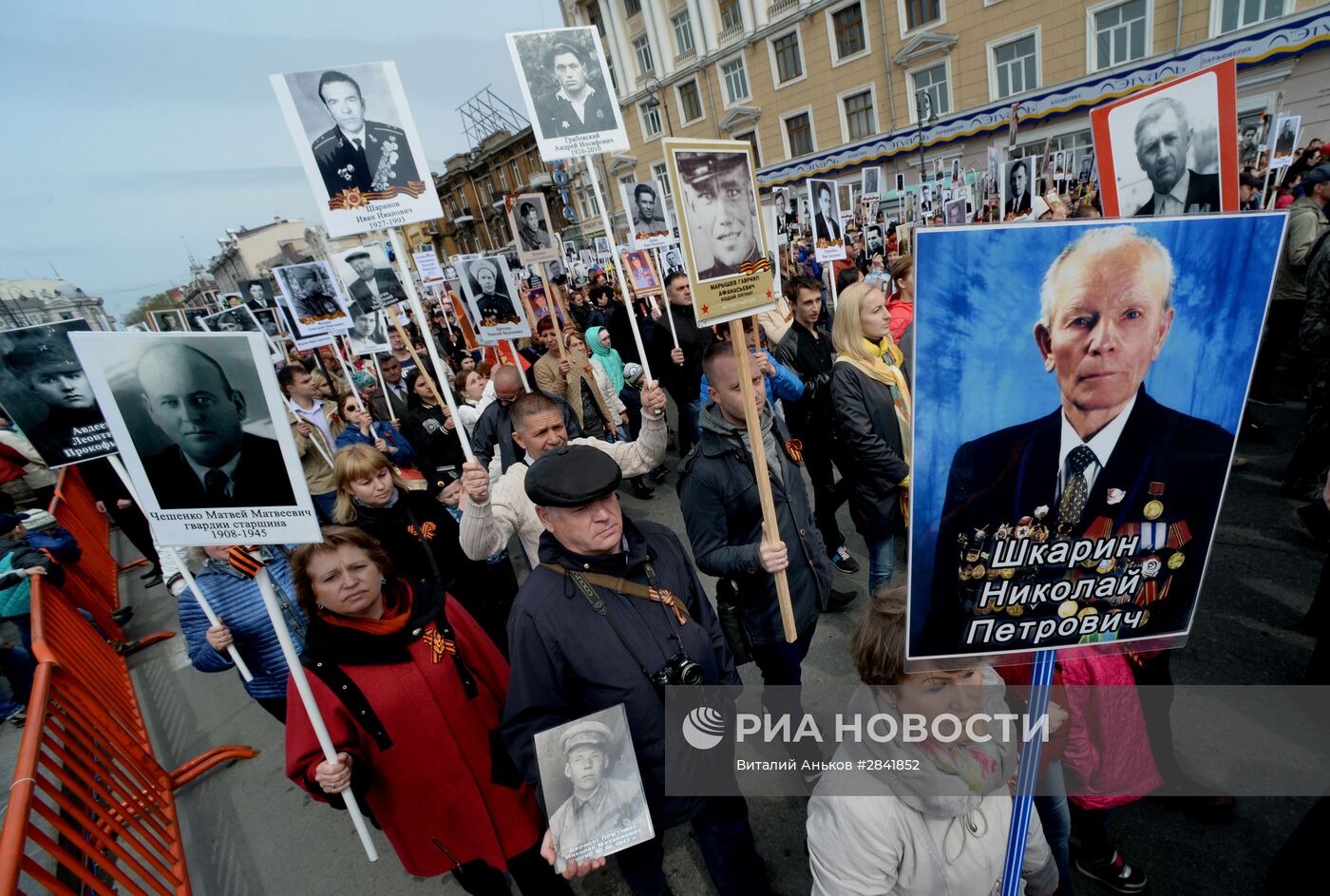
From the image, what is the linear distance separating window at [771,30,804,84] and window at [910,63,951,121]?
5.93m

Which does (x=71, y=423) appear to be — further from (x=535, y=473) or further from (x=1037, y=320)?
(x=1037, y=320)

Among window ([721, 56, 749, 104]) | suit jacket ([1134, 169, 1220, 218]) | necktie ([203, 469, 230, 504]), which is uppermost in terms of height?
window ([721, 56, 749, 104])

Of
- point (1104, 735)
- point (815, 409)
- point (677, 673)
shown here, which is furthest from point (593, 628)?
point (815, 409)

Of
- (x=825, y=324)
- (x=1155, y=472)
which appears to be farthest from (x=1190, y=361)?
(x=825, y=324)

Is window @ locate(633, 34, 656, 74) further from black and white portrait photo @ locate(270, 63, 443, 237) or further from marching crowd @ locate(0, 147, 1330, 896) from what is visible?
marching crowd @ locate(0, 147, 1330, 896)

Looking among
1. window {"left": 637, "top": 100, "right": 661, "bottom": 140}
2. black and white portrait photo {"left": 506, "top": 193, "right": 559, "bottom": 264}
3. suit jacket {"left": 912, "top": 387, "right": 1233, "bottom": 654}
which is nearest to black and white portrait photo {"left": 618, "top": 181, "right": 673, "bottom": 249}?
black and white portrait photo {"left": 506, "top": 193, "right": 559, "bottom": 264}

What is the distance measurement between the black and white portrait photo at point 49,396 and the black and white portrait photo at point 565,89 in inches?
120

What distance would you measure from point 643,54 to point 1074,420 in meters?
40.5

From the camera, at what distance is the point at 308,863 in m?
2.93

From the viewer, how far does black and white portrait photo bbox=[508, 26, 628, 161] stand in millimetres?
4004

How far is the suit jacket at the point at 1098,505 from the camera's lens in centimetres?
118

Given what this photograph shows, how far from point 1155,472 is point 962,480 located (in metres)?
0.43

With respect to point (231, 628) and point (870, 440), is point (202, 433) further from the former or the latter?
point (870, 440)

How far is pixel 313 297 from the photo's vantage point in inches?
274
